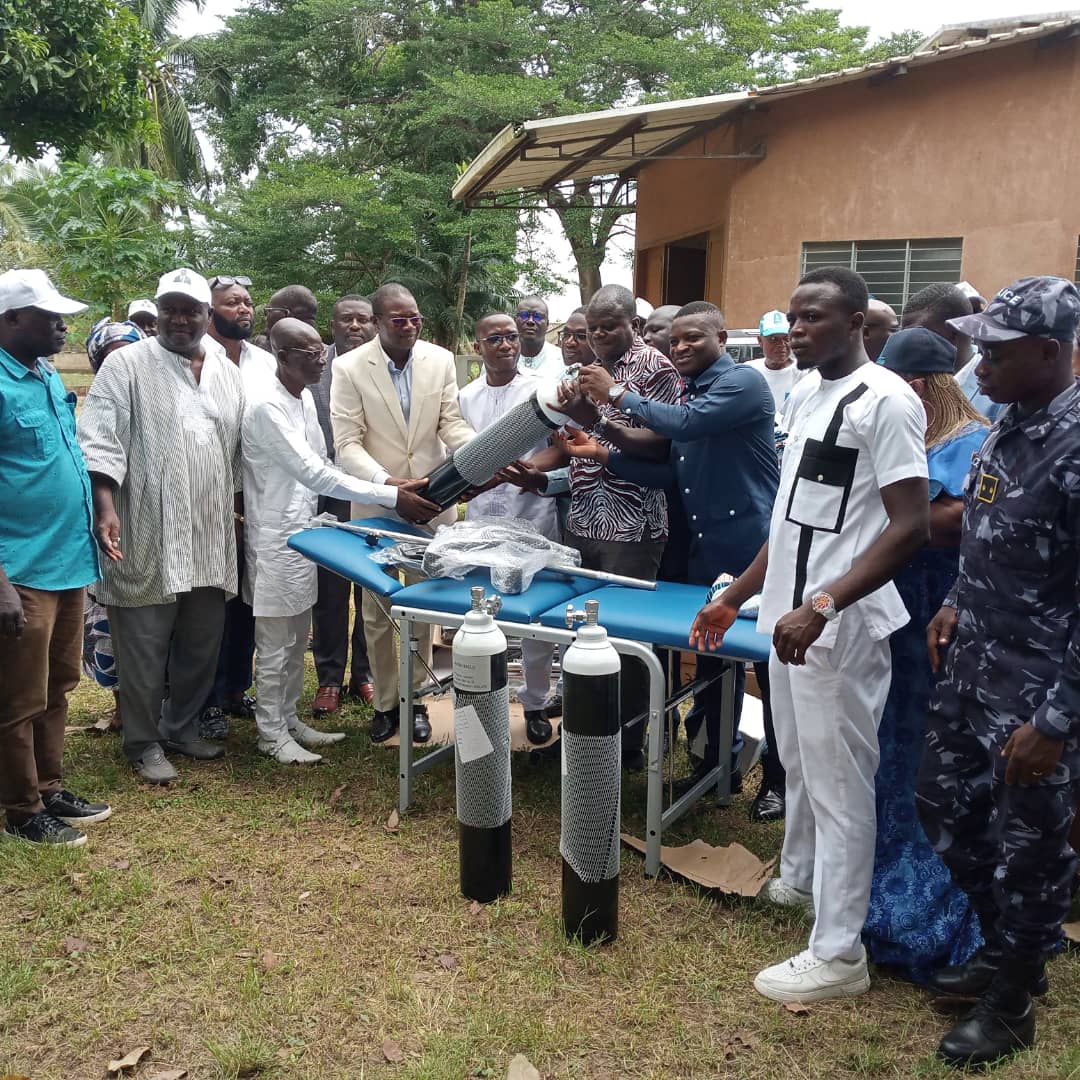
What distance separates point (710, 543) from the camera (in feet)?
13.2

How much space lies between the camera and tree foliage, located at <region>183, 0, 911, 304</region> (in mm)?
17391

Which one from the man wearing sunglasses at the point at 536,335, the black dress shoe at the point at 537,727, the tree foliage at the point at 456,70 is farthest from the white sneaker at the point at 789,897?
the tree foliage at the point at 456,70

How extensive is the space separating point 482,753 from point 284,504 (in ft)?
6.10

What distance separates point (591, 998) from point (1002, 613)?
5.14ft

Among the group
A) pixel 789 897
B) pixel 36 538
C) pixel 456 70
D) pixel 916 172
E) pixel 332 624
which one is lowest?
pixel 789 897

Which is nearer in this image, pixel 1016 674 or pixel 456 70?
pixel 1016 674

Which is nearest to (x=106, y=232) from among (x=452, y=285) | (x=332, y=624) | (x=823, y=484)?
(x=452, y=285)

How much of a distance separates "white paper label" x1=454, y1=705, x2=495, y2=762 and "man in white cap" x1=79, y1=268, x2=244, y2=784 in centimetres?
172

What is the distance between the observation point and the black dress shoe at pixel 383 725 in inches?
191

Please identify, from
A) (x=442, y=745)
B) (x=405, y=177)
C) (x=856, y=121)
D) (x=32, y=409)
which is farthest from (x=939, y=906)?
(x=405, y=177)

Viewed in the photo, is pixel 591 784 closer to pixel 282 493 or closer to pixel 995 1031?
pixel 995 1031

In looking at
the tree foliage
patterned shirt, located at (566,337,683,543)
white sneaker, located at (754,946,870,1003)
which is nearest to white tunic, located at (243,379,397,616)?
patterned shirt, located at (566,337,683,543)

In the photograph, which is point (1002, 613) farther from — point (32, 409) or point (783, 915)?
point (32, 409)

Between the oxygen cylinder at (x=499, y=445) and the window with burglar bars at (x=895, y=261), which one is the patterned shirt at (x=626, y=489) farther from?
the window with burglar bars at (x=895, y=261)
